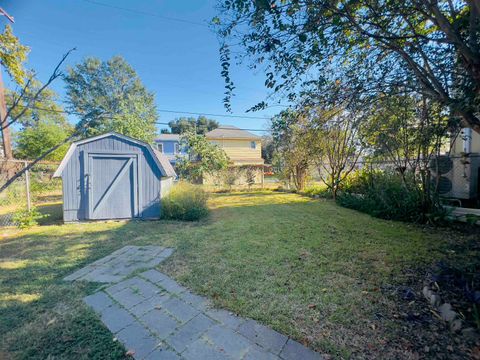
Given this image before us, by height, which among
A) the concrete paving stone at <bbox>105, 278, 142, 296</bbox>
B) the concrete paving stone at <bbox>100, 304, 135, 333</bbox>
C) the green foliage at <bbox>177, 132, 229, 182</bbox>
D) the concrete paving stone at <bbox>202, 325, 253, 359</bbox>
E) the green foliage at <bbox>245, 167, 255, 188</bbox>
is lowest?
the concrete paving stone at <bbox>105, 278, 142, 296</bbox>

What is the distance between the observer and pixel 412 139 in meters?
5.16

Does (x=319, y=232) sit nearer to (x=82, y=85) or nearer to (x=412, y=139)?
(x=412, y=139)

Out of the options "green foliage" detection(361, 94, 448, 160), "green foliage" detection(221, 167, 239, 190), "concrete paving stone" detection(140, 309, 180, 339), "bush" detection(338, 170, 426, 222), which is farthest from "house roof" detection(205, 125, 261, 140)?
"concrete paving stone" detection(140, 309, 180, 339)

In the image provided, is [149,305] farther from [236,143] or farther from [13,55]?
[236,143]

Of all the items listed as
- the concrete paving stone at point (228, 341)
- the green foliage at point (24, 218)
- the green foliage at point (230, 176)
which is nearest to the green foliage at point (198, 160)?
the green foliage at point (230, 176)

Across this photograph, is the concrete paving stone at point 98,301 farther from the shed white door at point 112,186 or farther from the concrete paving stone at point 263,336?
the shed white door at point 112,186

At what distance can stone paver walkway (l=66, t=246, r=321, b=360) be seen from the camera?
162 cm

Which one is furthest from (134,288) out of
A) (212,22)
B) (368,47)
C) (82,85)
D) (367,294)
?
(82,85)

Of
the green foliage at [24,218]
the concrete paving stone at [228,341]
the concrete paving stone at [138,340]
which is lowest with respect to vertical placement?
the concrete paving stone at [138,340]

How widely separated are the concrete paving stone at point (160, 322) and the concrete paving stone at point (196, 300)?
272 millimetres

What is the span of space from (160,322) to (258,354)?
3.18ft

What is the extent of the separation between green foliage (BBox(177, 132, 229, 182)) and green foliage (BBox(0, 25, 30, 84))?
287 inches

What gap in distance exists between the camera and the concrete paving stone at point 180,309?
2.04 metres

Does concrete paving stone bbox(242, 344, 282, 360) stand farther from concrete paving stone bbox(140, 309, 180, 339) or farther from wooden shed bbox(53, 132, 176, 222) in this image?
→ wooden shed bbox(53, 132, 176, 222)
